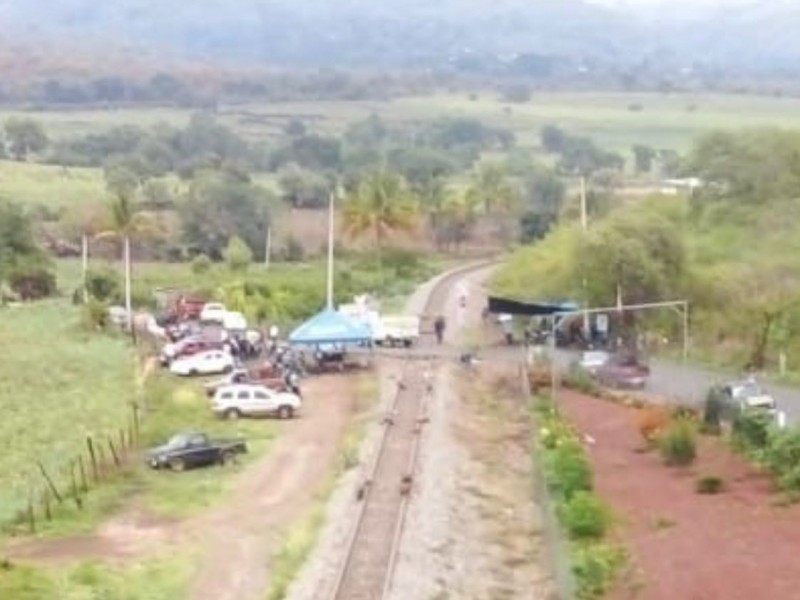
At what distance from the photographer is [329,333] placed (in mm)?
53031

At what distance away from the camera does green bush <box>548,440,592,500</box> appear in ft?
111

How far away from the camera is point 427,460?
3881 centimetres

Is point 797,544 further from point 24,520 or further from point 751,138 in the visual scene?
point 751,138

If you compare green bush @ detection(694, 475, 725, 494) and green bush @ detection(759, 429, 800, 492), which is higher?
green bush @ detection(759, 429, 800, 492)

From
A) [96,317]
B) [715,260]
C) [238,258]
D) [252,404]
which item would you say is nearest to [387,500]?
[252,404]

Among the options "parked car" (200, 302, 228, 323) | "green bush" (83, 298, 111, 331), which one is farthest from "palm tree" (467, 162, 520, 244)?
"green bush" (83, 298, 111, 331)

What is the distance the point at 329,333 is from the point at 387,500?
61.5ft

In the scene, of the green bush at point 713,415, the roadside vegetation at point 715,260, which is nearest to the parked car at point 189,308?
the roadside vegetation at point 715,260

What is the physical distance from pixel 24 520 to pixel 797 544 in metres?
13.2

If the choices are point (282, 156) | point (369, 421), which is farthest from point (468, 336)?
point (282, 156)

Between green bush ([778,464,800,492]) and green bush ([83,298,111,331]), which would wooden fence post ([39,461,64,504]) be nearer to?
green bush ([778,464,800,492])

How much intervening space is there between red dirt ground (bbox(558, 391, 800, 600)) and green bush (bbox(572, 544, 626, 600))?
0.73ft

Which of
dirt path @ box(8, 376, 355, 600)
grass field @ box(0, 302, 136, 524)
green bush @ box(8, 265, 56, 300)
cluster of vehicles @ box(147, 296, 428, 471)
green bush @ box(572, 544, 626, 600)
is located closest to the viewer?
green bush @ box(572, 544, 626, 600)

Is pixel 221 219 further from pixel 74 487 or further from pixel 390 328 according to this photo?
pixel 74 487
